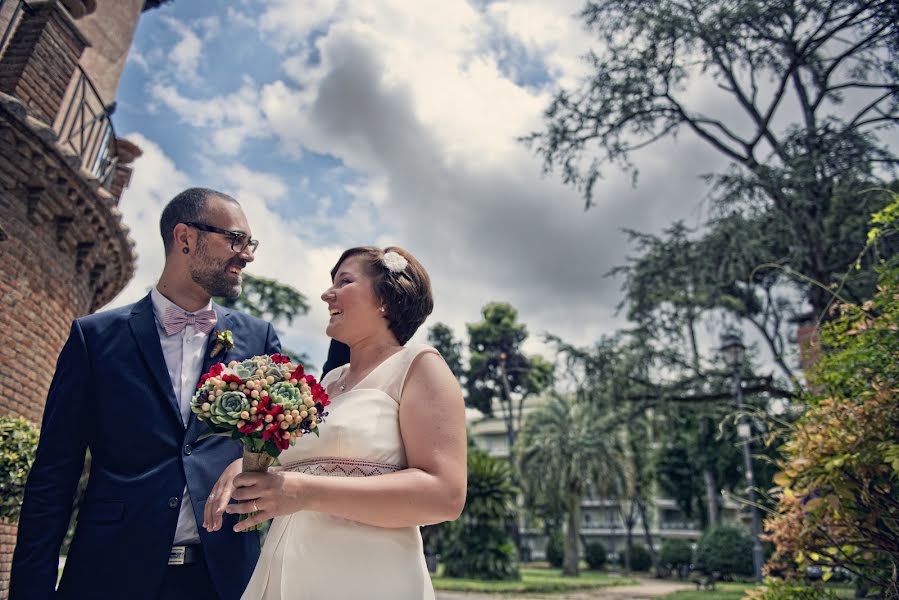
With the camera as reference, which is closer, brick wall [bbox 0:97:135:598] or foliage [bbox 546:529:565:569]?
brick wall [bbox 0:97:135:598]

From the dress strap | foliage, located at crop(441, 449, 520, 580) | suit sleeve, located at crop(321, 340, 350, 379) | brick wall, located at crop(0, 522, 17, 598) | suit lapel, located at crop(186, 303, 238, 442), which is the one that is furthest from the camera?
foliage, located at crop(441, 449, 520, 580)

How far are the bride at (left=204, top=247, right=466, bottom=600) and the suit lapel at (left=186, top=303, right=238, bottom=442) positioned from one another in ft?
1.25

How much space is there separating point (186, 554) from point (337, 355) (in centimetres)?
99

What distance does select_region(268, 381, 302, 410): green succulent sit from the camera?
1.81 meters

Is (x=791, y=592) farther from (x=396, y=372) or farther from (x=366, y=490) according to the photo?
(x=366, y=490)

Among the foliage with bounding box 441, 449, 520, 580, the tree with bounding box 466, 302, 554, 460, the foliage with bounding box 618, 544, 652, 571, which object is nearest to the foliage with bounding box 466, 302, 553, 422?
the tree with bounding box 466, 302, 554, 460

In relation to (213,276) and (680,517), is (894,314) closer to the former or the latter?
(213,276)

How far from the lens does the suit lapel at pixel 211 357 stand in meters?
2.44

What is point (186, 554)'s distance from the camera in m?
2.29

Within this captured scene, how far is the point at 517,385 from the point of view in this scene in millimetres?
49688

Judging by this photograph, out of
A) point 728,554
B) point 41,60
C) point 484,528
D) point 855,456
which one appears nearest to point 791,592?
point 855,456

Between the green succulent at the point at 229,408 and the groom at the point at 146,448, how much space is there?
Answer: 0.68 m

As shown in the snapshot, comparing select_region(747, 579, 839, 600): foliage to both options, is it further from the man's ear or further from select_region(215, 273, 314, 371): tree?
select_region(215, 273, 314, 371): tree

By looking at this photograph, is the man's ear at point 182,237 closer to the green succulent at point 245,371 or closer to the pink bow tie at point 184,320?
the pink bow tie at point 184,320
